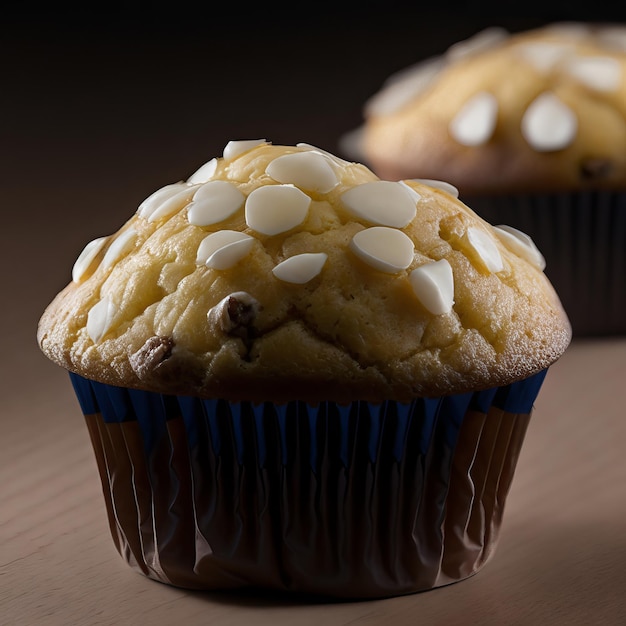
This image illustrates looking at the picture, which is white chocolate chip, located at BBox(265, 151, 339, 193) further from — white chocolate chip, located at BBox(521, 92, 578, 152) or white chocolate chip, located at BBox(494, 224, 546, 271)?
white chocolate chip, located at BBox(521, 92, 578, 152)

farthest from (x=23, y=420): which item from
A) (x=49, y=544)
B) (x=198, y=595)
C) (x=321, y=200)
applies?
(x=321, y=200)

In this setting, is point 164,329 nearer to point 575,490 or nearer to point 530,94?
point 575,490

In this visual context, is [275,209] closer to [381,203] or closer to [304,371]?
[381,203]

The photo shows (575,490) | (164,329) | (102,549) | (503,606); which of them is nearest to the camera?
(164,329)

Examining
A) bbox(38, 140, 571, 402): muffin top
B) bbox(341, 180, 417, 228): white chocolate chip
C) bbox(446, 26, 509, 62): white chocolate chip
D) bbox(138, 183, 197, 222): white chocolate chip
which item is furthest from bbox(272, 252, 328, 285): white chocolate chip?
bbox(446, 26, 509, 62): white chocolate chip

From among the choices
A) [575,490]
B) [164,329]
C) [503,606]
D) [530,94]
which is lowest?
[575,490]

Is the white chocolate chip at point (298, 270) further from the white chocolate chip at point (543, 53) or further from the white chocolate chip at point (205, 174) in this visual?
the white chocolate chip at point (543, 53)

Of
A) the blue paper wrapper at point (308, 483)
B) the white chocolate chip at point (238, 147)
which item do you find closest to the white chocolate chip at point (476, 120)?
the white chocolate chip at point (238, 147)
